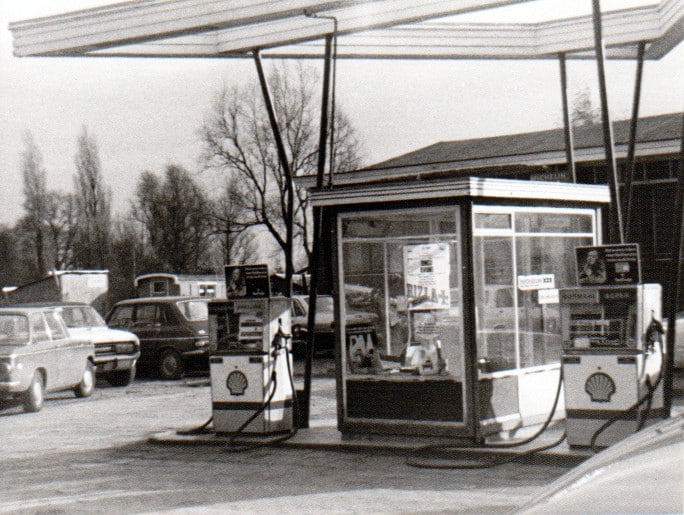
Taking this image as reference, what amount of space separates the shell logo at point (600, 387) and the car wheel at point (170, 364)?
13.8 meters

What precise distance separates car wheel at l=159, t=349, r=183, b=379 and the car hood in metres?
1.51

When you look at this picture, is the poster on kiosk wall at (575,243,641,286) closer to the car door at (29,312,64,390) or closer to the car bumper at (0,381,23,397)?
the car bumper at (0,381,23,397)

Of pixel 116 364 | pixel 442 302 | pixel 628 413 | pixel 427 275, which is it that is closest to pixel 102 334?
pixel 116 364

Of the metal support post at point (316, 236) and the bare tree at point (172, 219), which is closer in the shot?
the metal support post at point (316, 236)

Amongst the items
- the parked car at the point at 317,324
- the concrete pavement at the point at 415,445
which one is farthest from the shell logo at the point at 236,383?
the parked car at the point at 317,324

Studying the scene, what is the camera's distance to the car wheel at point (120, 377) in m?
22.5

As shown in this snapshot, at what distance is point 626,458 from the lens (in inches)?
120

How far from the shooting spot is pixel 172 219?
79.0 m

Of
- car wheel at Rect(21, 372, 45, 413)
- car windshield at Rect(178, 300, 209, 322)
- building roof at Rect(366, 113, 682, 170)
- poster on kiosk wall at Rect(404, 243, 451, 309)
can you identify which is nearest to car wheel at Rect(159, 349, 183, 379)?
car windshield at Rect(178, 300, 209, 322)

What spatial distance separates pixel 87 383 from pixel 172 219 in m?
59.5

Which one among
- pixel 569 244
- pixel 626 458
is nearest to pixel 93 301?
pixel 569 244

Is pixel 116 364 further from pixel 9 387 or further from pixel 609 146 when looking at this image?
pixel 609 146

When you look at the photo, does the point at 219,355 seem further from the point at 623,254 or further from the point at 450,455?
the point at 623,254

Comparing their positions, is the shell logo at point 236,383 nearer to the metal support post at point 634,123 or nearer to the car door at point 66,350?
the metal support post at point 634,123
